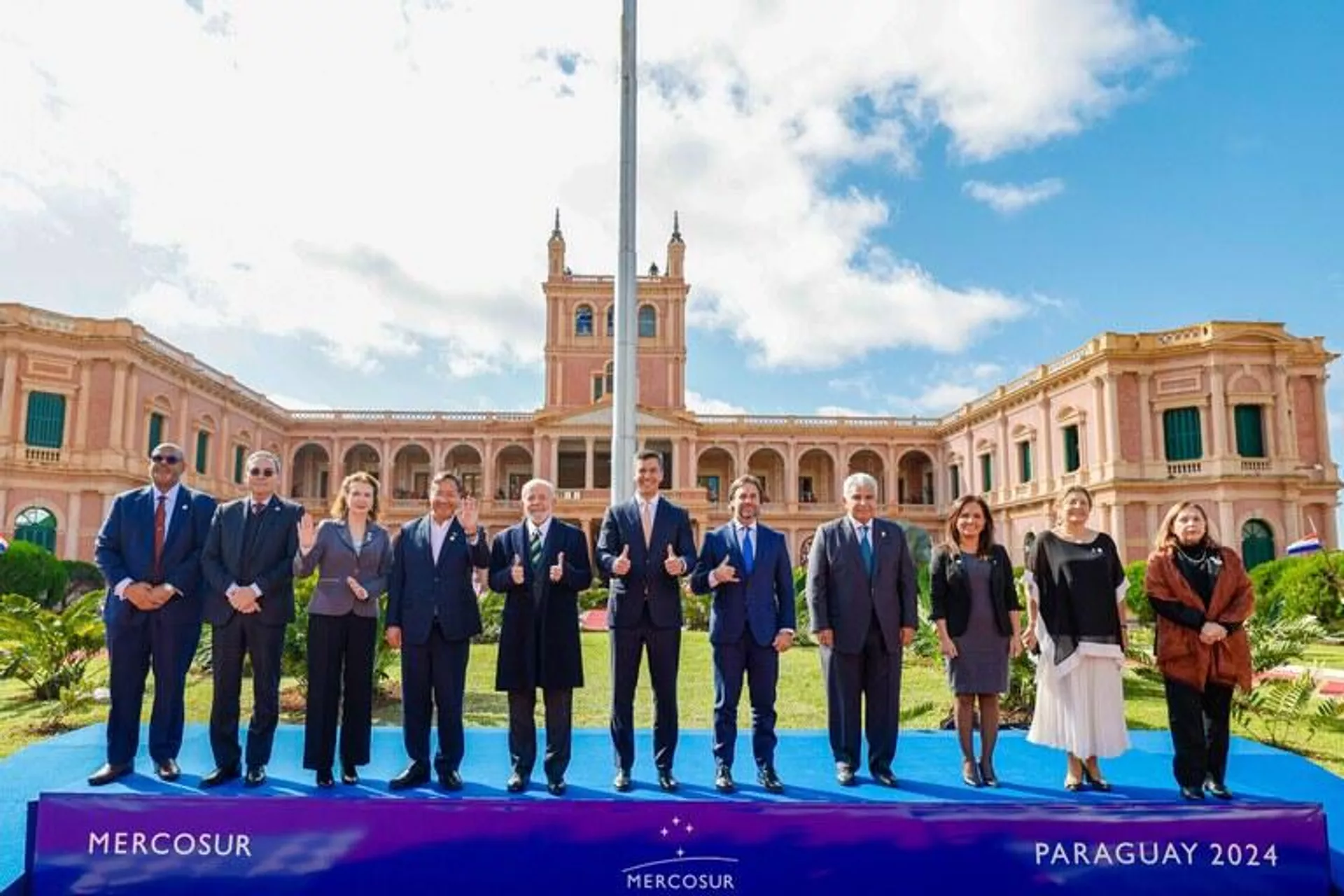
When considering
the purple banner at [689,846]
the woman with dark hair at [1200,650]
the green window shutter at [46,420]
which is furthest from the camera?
the green window shutter at [46,420]

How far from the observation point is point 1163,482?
25.4 meters

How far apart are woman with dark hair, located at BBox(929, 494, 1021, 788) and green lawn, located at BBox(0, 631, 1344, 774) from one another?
313 centimetres

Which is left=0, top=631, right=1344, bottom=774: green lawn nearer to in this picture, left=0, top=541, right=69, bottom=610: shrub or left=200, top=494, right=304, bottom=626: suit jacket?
left=200, top=494, right=304, bottom=626: suit jacket

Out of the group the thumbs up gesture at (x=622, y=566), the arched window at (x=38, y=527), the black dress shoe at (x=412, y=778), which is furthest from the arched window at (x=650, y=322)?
the black dress shoe at (x=412, y=778)

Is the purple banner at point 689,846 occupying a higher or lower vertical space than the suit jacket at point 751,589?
lower

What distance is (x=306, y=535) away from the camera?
534cm

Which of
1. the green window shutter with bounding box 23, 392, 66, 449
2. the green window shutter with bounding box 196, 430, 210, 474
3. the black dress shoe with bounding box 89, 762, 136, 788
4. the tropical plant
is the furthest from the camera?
the green window shutter with bounding box 196, 430, 210, 474

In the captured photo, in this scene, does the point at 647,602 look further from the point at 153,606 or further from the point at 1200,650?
the point at 1200,650

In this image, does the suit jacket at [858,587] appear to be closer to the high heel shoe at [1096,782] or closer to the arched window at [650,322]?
the high heel shoe at [1096,782]

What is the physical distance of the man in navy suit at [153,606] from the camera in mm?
4766

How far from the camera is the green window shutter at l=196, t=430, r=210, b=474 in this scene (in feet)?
97.1

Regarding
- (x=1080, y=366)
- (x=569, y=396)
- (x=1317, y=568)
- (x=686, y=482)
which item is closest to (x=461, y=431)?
(x=569, y=396)

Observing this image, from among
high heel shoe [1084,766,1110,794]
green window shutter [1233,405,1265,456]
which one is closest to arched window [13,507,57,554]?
high heel shoe [1084,766,1110,794]

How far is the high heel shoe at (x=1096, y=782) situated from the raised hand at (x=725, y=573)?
2222 millimetres
